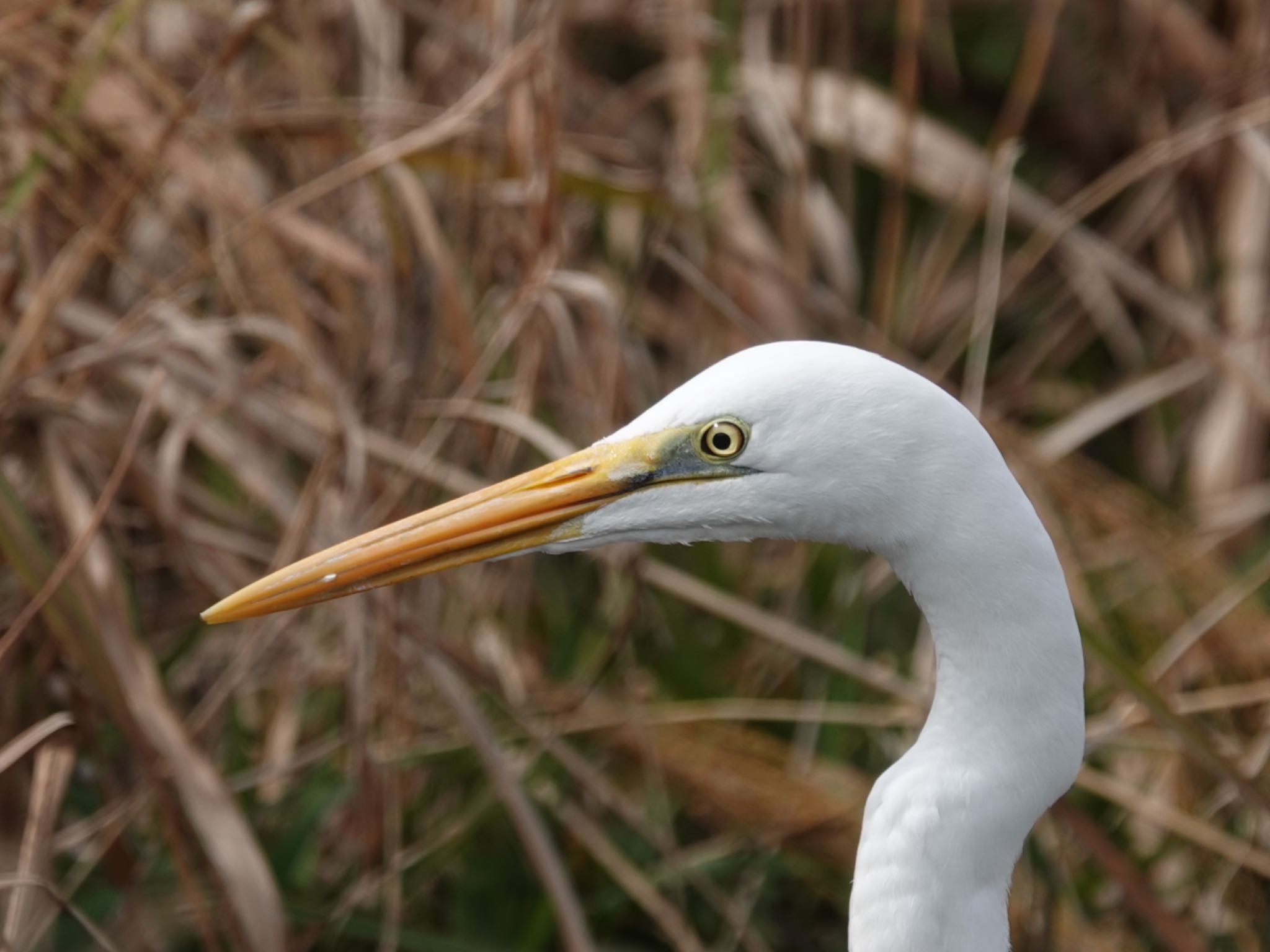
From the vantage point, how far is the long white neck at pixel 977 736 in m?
1.12

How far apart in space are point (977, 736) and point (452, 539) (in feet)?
1.52

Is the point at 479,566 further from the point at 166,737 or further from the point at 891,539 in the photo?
the point at 891,539

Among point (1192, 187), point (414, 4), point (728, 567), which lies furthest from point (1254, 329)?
point (414, 4)

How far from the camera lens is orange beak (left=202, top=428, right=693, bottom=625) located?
122cm

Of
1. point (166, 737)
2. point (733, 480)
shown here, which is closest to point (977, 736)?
point (733, 480)

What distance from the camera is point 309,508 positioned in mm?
1820

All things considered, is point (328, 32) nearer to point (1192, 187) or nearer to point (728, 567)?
point (728, 567)

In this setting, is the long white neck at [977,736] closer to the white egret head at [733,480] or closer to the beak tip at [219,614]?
the white egret head at [733,480]

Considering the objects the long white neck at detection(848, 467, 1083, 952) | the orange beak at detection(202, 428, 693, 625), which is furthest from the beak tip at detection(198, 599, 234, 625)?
the long white neck at detection(848, 467, 1083, 952)

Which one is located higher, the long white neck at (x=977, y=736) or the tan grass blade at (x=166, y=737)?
the long white neck at (x=977, y=736)

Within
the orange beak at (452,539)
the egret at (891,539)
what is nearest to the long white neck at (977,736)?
the egret at (891,539)

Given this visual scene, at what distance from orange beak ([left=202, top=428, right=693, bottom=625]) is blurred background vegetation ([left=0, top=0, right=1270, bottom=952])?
345 millimetres

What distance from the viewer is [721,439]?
1.17 meters

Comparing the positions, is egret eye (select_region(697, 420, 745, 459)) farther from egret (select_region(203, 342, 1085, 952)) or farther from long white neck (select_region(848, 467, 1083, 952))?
long white neck (select_region(848, 467, 1083, 952))
